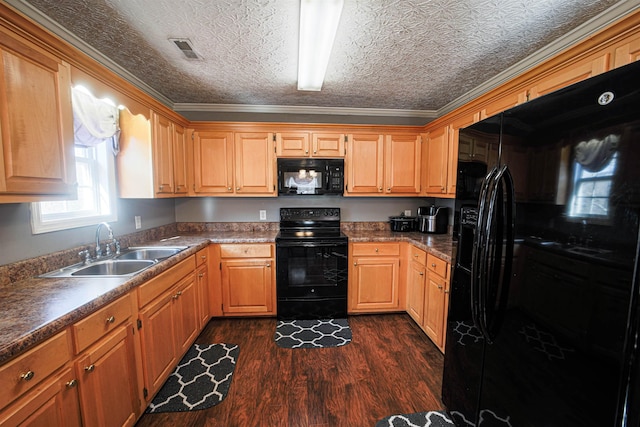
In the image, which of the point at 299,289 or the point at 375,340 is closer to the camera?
the point at 375,340

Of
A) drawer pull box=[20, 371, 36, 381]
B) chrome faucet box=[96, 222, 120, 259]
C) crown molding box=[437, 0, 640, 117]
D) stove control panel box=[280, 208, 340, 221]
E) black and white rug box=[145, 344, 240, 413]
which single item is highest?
crown molding box=[437, 0, 640, 117]

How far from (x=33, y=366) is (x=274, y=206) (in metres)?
2.61

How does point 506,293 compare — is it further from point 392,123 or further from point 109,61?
point 109,61

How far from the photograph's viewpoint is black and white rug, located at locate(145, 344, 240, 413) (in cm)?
177

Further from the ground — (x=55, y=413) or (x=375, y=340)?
(x=55, y=413)

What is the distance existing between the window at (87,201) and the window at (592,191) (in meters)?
2.70

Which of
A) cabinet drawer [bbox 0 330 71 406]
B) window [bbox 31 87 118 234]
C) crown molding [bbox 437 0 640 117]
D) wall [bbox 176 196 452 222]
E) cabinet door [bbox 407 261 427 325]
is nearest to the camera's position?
cabinet drawer [bbox 0 330 71 406]

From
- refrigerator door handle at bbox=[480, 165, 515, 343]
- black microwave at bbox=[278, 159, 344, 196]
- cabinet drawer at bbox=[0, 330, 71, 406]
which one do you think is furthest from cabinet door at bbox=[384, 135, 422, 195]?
cabinet drawer at bbox=[0, 330, 71, 406]

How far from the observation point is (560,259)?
0.88 m

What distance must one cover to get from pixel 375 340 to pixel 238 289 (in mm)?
1554

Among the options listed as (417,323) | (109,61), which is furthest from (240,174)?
(417,323)

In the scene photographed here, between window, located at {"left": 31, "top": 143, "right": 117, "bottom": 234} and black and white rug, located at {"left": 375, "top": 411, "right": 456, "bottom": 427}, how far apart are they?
251 centimetres

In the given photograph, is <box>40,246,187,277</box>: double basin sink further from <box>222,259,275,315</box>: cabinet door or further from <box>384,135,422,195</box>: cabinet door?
<box>384,135,422,195</box>: cabinet door

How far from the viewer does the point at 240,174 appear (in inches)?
120
